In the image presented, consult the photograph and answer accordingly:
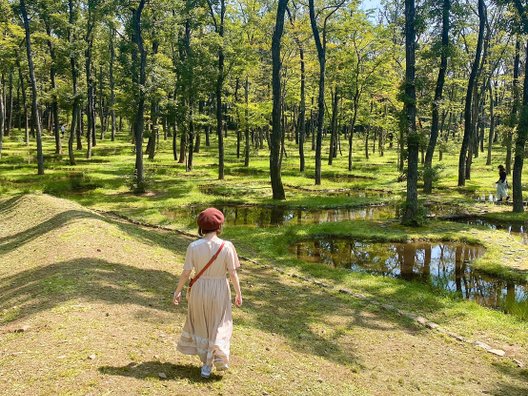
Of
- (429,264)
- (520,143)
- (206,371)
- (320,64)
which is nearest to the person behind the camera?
(206,371)

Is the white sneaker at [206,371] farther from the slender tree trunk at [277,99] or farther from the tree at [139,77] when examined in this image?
the tree at [139,77]

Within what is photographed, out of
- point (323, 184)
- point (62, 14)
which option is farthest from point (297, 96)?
point (62, 14)

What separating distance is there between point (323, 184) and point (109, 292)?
24390 millimetres

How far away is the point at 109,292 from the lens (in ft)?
27.9

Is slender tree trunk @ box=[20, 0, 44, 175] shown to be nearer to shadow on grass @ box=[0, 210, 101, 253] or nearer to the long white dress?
shadow on grass @ box=[0, 210, 101, 253]

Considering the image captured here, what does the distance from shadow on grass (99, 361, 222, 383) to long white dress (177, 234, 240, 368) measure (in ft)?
0.89

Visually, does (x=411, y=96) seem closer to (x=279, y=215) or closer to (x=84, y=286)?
(x=279, y=215)

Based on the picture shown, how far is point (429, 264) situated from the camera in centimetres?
1409

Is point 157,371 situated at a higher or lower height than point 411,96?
lower

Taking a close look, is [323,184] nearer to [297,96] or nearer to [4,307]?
[297,96]

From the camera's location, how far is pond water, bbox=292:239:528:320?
11.4m

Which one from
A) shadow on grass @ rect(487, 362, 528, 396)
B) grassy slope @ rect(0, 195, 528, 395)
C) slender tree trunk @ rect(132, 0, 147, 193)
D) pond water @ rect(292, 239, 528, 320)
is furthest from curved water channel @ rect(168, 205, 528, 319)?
slender tree trunk @ rect(132, 0, 147, 193)

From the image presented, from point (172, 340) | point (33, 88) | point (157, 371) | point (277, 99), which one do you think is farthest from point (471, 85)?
point (157, 371)

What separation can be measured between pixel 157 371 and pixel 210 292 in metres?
1.24
